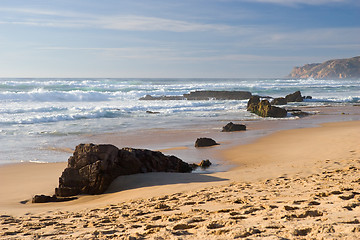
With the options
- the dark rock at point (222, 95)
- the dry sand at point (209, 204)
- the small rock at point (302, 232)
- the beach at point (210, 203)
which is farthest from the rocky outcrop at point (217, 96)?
the small rock at point (302, 232)

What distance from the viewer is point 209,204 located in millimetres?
5082

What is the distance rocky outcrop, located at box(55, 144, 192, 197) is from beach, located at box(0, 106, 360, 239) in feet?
0.75

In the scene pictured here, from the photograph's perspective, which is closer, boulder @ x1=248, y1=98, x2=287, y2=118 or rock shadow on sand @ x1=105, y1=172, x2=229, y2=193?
rock shadow on sand @ x1=105, y1=172, x2=229, y2=193

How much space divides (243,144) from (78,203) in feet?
22.6

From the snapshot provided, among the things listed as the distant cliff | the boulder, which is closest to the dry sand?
the boulder

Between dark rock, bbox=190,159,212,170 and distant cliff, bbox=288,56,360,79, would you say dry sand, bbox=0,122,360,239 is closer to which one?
dark rock, bbox=190,159,212,170

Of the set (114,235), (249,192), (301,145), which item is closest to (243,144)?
(301,145)

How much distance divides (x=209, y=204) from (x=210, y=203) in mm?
61

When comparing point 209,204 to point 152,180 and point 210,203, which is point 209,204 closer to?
point 210,203

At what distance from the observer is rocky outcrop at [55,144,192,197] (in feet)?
23.0

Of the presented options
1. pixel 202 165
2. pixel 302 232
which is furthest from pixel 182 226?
pixel 202 165

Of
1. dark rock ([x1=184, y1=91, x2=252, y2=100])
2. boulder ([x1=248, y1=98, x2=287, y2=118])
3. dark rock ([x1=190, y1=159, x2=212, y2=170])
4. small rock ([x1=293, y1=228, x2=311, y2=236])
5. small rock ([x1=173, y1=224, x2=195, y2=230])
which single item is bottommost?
dark rock ([x1=190, y1=159, x2=212, y2=170])

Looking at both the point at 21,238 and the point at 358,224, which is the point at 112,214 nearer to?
the point at 21,238

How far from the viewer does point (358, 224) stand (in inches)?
133
